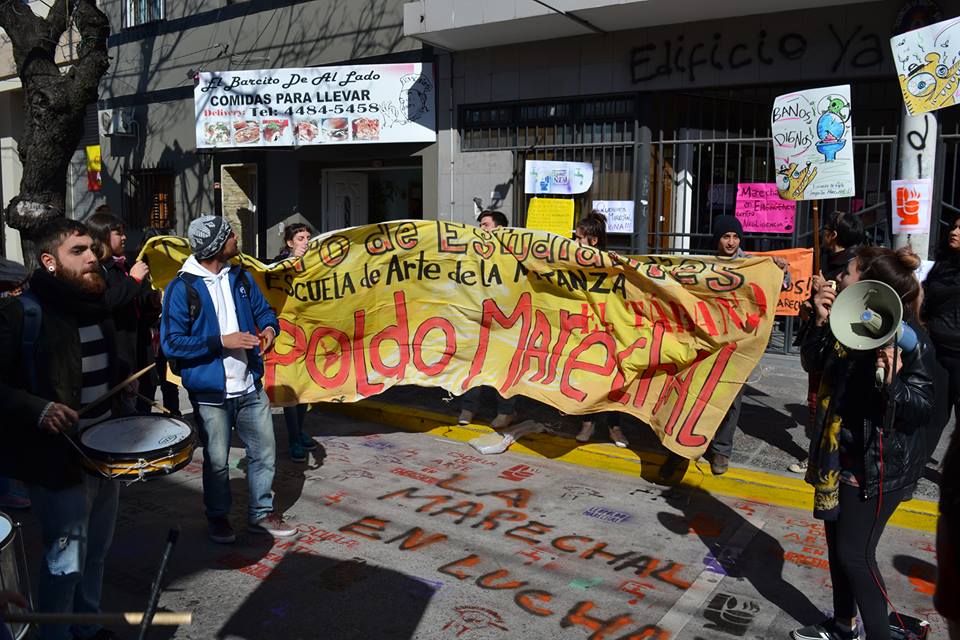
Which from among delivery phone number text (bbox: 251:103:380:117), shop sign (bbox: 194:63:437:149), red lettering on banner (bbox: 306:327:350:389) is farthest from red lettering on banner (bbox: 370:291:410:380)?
delivery phone number text (bbox: 251:103:380:117)

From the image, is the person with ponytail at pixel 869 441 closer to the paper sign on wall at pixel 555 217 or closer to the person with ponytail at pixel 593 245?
the person with ponytail at pixel 593 245

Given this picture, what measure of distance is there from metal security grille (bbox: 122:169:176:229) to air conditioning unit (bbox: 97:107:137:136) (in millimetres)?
838

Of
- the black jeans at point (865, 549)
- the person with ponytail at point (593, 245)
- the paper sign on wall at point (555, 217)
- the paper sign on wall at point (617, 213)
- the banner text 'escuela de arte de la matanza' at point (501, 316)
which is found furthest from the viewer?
the paper sign on wall at point (617, 213)

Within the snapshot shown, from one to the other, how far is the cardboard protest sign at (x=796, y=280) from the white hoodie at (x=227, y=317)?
16.4ft

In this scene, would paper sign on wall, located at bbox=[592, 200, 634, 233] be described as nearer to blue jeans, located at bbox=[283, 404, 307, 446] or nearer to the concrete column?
the concrete column

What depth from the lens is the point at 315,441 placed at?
7316mm

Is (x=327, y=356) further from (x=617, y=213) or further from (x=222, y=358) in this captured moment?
(x=617, y=213)

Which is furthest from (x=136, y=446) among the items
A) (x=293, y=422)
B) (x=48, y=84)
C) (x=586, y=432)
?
(x=48, y=84)

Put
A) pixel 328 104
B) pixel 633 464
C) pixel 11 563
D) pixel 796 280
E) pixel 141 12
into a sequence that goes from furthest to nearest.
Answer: pixel 141 12 < pixel 328 104 < pixel 796 280 < pixel 633 464 < pixel 11 563

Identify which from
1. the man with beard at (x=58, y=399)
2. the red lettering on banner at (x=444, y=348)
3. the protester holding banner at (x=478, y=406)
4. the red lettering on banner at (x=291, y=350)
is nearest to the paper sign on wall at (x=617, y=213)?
the protester holding banner at (x=478, y=406)

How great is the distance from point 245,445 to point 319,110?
8550 mm

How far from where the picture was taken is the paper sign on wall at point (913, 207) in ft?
26.1

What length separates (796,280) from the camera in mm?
7953

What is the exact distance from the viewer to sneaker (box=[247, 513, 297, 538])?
16.9 feet
